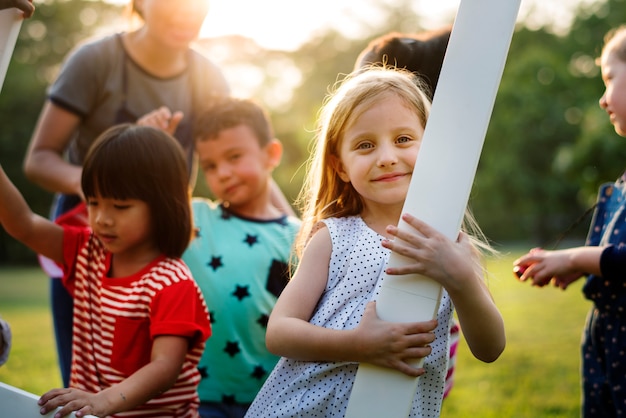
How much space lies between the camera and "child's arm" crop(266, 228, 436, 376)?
4.84 feet

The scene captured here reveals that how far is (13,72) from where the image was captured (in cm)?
2917

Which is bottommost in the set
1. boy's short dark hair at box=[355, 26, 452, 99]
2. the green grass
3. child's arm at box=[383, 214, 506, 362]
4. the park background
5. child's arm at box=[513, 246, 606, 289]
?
the green grass

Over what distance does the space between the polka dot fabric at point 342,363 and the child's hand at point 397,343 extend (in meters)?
0.31

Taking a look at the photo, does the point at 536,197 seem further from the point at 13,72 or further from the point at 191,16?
the point at 191,16

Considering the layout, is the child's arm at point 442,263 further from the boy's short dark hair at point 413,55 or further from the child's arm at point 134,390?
the boy's short dark hair at point 413,55

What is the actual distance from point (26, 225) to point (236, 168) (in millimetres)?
928

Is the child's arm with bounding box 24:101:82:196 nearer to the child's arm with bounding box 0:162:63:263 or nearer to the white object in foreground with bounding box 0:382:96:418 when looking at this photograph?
the child's arm with bounding box 0:162:63:263

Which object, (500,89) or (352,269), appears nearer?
(352,269)

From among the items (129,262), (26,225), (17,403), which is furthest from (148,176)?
(17,403)

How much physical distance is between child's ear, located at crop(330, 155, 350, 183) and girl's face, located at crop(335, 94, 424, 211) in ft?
0.34

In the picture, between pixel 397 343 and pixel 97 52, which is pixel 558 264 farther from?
pixel 97 52

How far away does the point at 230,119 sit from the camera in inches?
122

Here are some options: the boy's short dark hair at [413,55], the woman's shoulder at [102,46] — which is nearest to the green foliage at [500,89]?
the woman's shoulder at [102,46]

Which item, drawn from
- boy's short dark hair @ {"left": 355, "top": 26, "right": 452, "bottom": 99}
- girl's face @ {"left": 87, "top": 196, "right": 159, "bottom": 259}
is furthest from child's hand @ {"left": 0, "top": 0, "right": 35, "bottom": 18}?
boy's short dark hair @ {"left": 355, "top": 26, "right": 452, "bottom": 99}
